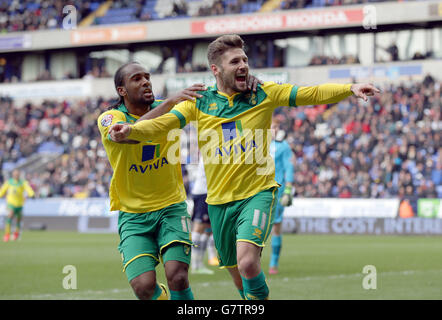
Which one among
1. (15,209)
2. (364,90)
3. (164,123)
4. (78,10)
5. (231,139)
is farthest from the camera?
(78,10)

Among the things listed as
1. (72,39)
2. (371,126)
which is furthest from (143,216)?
(72,39)

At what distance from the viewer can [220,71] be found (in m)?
6.56

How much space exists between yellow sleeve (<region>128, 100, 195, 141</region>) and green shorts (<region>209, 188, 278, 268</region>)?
2.75 ft

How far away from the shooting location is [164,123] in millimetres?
6137

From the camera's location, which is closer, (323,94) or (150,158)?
(323,94)

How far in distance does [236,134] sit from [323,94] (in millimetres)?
825

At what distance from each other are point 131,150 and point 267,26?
100 ft

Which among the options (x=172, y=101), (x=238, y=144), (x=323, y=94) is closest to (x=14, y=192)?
(x=172, y=101)

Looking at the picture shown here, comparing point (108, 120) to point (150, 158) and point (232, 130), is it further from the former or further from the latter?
point (232, 130)

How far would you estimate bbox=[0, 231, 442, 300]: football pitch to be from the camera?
379 inches

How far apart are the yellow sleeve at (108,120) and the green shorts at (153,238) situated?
0.78 m

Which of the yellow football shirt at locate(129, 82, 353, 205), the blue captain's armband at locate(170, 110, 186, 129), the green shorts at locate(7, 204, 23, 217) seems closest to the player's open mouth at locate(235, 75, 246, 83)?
the yellow football shirt at locate(129, 82, 353, 205)

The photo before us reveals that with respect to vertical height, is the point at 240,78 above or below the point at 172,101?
above
